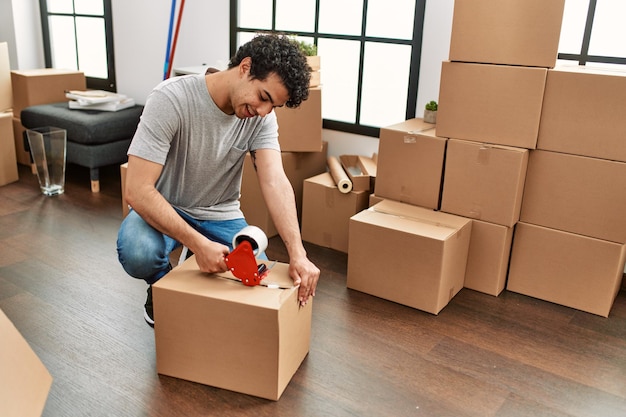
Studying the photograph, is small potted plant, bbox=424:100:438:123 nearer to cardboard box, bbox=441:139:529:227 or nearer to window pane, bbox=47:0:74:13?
cardboard box, bbox=441:139:529:227

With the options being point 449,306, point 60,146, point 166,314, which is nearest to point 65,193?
point 60,146

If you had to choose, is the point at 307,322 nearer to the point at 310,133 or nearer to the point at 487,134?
the point at 487,134

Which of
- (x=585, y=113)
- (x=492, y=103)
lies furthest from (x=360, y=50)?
(x=585, y=113)

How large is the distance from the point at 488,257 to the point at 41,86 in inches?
116

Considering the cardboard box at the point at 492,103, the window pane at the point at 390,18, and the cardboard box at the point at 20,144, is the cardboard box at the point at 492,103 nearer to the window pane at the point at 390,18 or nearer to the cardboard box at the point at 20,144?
the window pane at the point at 390,18

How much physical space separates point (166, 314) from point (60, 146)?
2.02 m

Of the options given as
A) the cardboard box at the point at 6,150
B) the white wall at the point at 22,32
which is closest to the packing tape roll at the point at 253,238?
the cardboard box at the point at 6,150

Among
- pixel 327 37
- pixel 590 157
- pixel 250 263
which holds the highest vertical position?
pixel 327 37

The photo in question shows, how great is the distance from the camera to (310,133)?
293cm

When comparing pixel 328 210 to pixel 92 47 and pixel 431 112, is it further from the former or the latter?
pixel 92 47

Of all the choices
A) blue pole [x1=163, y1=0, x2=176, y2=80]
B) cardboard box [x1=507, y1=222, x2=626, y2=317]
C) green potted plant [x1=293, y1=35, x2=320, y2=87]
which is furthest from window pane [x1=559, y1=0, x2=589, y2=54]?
blue pole [x1=163, y1=0, x2=176, y2=80]

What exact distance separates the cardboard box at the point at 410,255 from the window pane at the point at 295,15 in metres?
1.28

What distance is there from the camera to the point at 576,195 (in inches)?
88.0

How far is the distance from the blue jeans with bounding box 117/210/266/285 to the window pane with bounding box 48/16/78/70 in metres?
2.99
